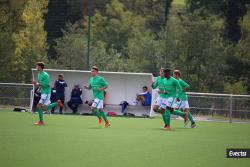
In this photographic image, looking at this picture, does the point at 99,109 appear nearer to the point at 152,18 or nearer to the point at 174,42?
the point at 174,42

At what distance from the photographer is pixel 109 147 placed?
1872 cm

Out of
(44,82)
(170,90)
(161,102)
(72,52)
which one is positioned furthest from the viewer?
(72,52)

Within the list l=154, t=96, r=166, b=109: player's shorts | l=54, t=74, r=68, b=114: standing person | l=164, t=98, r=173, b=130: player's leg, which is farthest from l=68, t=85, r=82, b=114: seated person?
l=164, t=98, r=173, b=130: player's leg

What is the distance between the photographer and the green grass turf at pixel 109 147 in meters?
15.6

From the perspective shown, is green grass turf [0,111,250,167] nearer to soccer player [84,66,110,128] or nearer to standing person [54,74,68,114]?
soccer player [84,66,110,128]

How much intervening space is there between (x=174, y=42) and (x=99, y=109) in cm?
2438

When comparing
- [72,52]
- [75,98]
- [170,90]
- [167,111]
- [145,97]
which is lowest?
[75,98]

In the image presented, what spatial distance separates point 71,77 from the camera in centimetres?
4044

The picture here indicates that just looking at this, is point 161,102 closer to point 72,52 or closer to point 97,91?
point 97,91

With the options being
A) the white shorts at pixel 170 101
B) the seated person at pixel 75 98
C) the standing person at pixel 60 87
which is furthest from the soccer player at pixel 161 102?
the seated person at pixel 75 98

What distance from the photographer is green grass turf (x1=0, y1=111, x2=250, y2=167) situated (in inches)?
613

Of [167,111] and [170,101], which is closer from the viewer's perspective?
[167,111]

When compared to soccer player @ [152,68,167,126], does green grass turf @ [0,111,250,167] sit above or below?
below

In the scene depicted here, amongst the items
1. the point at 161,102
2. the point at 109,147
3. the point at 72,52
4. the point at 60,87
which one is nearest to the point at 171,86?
the point at 161,102
